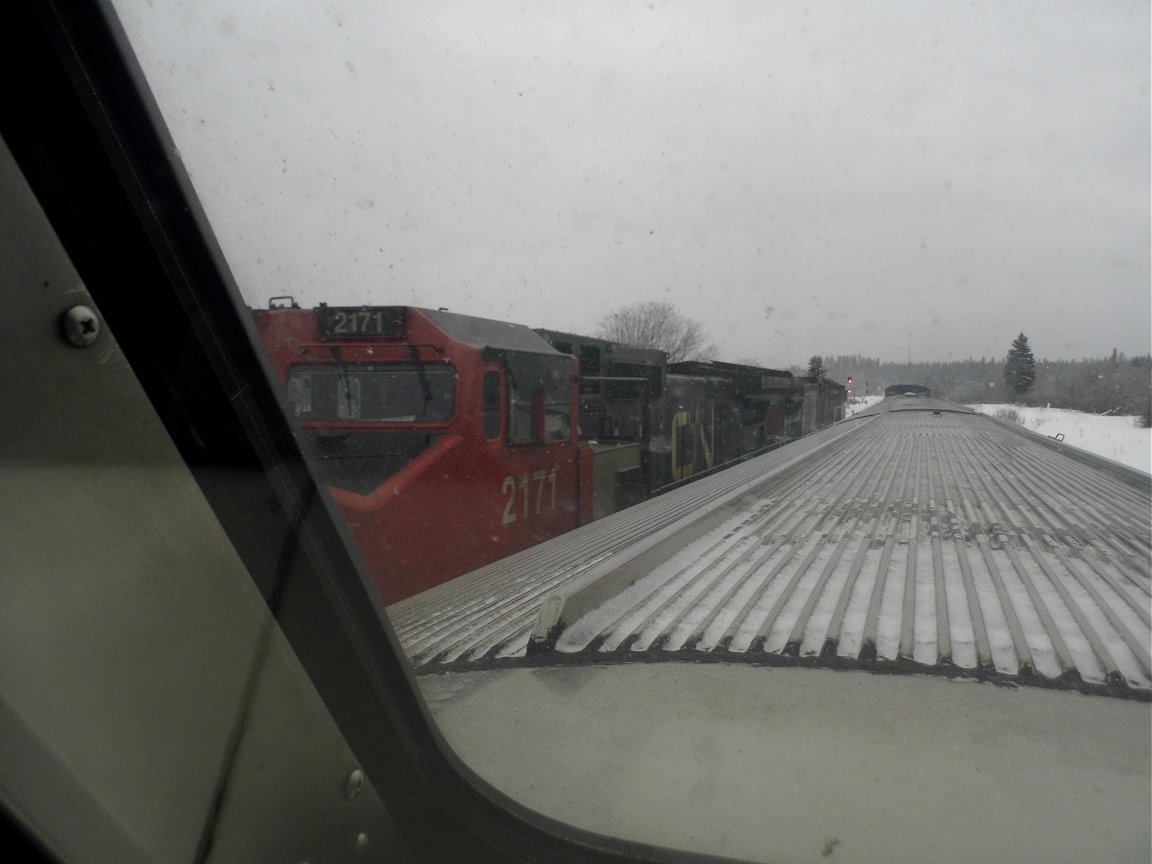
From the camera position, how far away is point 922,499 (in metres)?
5.09

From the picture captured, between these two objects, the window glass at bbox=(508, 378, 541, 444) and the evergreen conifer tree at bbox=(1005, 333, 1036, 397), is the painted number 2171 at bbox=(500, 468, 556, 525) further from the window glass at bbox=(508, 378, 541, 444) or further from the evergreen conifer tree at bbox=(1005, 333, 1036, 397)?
the evergreen conifer tree at bbox=(1005, 333, 1036, 397)

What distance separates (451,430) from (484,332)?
96cm

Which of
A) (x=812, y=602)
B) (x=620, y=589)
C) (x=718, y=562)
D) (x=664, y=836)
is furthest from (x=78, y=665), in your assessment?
(x=718, y=562)

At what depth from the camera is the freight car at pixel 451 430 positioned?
4.19 meters

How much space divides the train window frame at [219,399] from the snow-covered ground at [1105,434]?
315 inches

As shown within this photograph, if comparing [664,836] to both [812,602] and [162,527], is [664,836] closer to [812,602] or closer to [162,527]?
[162,527]

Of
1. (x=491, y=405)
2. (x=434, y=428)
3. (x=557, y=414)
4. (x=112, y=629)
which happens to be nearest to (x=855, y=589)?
(x=112, y=629)

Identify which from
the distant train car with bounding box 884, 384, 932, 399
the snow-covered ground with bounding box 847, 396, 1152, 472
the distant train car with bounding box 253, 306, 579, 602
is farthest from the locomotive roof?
the distant train car with bounding box 884, 384, 932, 399

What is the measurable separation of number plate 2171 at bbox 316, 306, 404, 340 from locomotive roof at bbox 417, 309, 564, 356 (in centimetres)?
19

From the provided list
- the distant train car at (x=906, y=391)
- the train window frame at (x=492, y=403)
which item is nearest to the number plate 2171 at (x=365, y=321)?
the train window frame at (x=492, y=403)

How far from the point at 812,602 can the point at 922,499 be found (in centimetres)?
282

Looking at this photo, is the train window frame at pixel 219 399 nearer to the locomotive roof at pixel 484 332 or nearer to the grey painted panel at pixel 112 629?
the grey painted panel at pixel 112 629

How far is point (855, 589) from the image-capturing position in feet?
9.28

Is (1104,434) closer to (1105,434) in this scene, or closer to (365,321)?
(1105,434)
